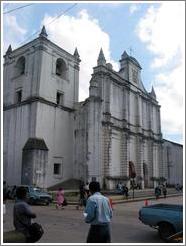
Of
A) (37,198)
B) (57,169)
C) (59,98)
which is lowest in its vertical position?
(37,198)

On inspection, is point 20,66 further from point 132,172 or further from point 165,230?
point 165,230

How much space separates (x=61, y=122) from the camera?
125 feet

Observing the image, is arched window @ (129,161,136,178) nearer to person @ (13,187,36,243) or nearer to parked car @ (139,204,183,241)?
parked car @ (139,204,183,241)

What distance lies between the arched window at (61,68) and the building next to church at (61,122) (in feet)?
0.39

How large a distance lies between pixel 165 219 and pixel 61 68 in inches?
1296

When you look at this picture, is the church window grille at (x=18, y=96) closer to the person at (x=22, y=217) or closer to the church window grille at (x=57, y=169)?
the church window grille at (x=57, y=169)

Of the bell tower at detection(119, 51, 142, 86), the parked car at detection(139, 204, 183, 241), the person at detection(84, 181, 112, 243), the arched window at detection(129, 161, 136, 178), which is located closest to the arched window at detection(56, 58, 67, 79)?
the bell tower at detection(119, 51, 142, 86)

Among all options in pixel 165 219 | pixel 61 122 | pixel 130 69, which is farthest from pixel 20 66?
pixel 165 219

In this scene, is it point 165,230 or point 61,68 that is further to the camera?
point 61,68

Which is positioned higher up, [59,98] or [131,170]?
[59,98]

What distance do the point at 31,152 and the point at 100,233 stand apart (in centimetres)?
2755

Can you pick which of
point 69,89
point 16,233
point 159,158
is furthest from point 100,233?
point 159,158

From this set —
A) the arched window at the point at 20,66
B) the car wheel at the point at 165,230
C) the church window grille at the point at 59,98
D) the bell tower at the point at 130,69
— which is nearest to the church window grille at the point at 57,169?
the church window grille at the point at 59,98

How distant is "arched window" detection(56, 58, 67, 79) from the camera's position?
40.3 m
